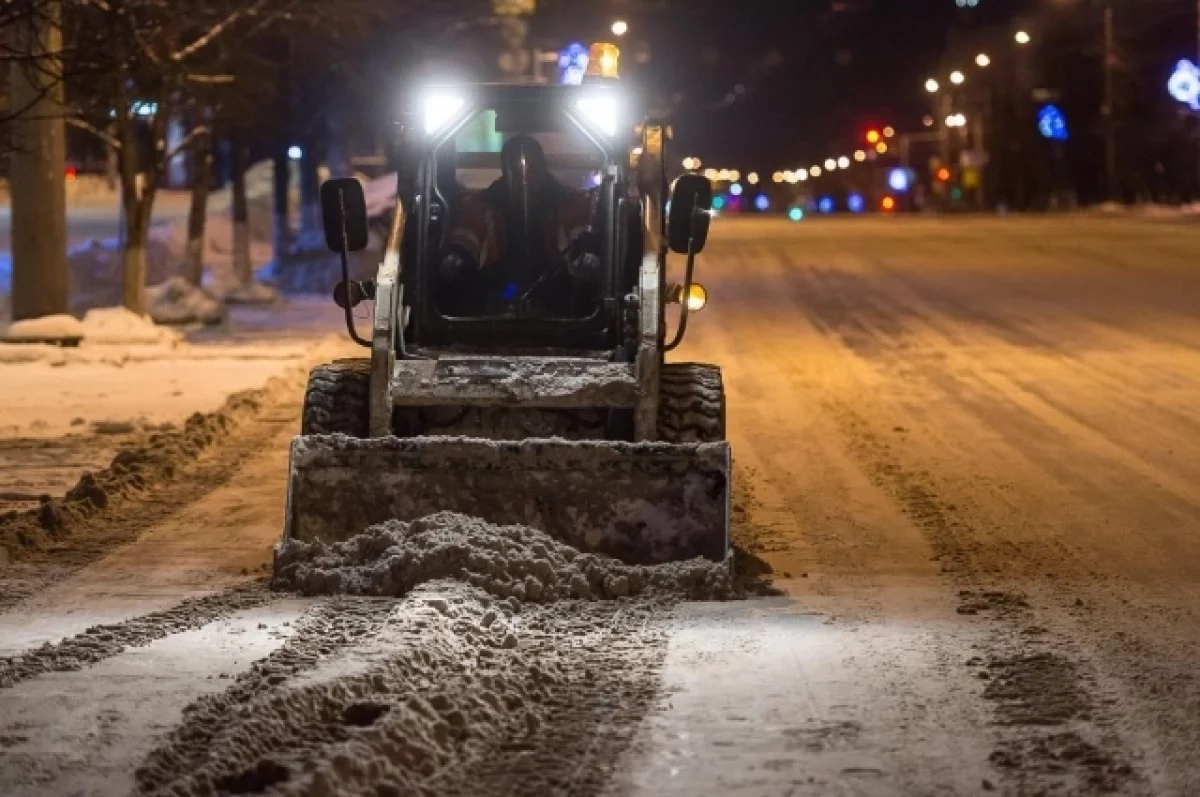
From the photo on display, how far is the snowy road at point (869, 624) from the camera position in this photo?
619 centimetres

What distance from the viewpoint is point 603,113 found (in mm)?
10523

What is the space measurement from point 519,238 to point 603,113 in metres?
0.82

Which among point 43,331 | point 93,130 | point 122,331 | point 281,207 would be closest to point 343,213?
point 43,331

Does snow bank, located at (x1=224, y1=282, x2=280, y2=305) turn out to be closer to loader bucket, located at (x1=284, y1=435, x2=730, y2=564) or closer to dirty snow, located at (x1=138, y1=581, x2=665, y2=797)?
loader bucket, located at (x1=284, y1=435, x2=730, y2=564)

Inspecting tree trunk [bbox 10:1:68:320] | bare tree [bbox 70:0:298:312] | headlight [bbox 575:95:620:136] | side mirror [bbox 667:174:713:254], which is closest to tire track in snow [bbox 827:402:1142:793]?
side mirror [bbox 667:174:713:254]

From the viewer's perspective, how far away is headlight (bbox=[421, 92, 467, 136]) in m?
10.5

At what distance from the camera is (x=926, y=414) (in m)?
16.1

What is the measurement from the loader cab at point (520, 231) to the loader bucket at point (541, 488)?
4.48ft

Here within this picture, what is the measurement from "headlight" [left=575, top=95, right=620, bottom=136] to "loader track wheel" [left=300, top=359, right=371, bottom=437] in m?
1.82

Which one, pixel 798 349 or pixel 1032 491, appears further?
pixel 798 349

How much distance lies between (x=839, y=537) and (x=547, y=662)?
3.64m

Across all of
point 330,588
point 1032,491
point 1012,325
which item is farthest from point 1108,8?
point 330,588

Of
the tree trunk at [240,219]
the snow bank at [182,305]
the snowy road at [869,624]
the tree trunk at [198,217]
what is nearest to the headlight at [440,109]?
the snowy road at [869,624]

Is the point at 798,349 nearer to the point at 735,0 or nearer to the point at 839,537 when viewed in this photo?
the point at 839,537
